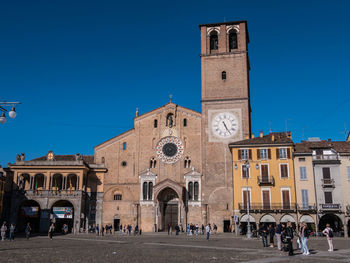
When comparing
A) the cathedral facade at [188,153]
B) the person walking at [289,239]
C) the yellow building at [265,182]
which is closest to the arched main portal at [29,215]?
the cathedral facade at [188,153]

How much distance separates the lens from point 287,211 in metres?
39.3

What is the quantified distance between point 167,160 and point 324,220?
751 inches

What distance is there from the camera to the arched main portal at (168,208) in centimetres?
4578

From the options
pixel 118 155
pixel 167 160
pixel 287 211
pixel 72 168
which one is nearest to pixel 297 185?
pixel 287 211

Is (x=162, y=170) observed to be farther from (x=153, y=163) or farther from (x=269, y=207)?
(x=269, y=207)

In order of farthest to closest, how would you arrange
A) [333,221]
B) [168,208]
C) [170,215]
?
[168,208] → [170,215] → [333,221]

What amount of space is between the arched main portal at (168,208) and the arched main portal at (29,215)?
15.0 m

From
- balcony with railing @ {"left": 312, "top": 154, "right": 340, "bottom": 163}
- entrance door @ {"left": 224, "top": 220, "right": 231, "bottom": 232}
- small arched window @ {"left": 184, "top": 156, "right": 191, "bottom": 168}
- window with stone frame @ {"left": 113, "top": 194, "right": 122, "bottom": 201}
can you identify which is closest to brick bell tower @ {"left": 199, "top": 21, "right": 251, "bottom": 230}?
entrance door @ {"left": 224, "top": 220, "right": 231, "bottom": 232}

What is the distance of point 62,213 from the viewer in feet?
149

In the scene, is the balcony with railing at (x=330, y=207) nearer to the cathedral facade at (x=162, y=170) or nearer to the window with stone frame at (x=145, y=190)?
the cathedral facade at (x=162, y=170)

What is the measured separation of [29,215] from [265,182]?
27852 mm

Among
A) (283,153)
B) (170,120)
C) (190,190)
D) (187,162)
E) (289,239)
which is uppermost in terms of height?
(170,120)

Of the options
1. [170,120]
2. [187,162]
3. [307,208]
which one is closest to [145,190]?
[187,162]

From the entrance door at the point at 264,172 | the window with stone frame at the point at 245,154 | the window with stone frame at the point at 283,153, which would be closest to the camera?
the entrance door at the point at 264,172
